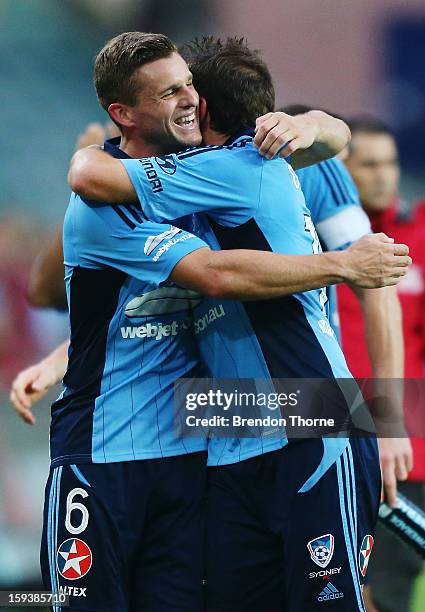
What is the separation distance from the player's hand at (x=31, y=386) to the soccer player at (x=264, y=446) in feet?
2.51

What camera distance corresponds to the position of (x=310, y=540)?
2461 millimetres

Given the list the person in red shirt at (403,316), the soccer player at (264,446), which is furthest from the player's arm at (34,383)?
the person in red shirt at (403,316)

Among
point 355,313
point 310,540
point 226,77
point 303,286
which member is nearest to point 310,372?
point 303,286

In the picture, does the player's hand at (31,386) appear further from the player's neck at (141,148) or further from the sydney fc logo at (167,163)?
the sydney fc logo at (167,163)

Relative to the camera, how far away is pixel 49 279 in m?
4.50

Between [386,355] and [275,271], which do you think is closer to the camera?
[275,271]

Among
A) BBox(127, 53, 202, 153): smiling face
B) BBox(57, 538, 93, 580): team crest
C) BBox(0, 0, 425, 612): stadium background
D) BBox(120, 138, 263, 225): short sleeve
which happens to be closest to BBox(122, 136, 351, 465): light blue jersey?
BBox(120, 138, 263, 225): short sleeve

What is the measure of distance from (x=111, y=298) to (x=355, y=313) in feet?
5.99

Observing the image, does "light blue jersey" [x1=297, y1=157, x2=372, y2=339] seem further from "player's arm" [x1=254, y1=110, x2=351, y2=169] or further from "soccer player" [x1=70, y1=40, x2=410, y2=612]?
"soccer player" [x1=70, y1=40, x2=410, y2=612]

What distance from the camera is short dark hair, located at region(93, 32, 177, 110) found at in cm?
269

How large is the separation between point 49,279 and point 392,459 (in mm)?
2071

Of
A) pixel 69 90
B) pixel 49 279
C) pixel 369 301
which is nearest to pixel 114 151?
pixel 369 301

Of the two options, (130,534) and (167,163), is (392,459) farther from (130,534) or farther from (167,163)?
(167,163)

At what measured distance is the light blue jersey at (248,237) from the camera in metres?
2.53
